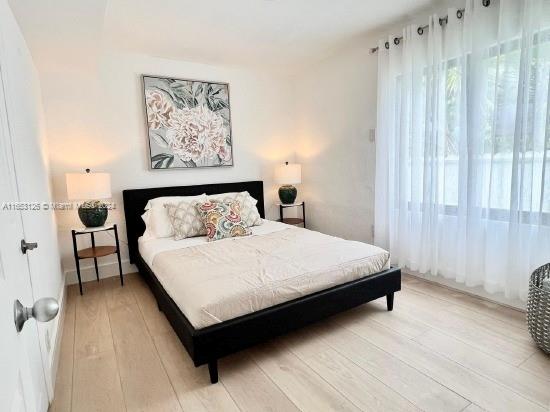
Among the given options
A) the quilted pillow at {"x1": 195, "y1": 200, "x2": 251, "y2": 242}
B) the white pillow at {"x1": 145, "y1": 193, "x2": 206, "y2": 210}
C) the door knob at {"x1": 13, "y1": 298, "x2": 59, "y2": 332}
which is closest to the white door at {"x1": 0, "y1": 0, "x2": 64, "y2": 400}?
the white pillow at {"x1": 145, "y1": 193, "x2": 206, "y2": 210}

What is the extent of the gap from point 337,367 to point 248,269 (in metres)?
0.82

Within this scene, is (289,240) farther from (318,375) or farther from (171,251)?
(318,375)

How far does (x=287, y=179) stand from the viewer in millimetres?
4160

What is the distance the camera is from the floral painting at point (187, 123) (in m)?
3.55

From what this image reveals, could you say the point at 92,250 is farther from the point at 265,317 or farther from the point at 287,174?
the point at 287,174

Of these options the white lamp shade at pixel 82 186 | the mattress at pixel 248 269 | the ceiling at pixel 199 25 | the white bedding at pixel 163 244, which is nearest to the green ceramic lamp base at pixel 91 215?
the white lamp shade at pixel 82 186

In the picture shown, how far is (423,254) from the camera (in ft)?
9.61

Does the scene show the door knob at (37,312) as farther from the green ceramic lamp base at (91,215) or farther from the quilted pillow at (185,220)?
the green ceramic lamp base at (91,215)

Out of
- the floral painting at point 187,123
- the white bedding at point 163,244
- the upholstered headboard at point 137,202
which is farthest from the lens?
the floral painting at point 187,123

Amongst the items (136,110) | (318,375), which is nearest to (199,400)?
(318,375)

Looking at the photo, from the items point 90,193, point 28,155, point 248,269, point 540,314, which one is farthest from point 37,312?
point 90,193

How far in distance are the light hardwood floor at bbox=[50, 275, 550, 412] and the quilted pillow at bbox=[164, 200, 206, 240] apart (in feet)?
2.78

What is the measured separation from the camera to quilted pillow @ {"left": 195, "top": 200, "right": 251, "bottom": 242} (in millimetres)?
3027

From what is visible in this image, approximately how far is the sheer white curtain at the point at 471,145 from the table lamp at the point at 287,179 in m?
1.25
